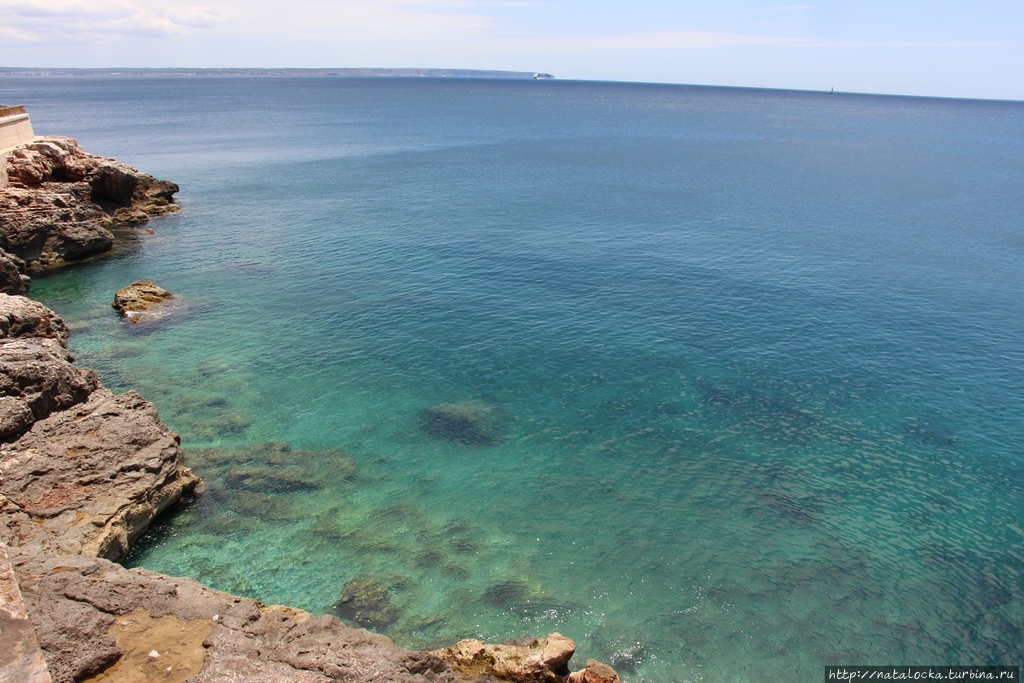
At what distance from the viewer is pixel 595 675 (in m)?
Result: 17.9

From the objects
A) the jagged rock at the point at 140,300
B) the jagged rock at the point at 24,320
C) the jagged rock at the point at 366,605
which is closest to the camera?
the jagged rock at the point at 366,605

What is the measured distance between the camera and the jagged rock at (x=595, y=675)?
17.8 metres

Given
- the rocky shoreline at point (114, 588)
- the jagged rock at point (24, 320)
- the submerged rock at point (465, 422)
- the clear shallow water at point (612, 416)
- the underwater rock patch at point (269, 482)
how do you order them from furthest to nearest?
the submerged rock at point (465, 422) < the jagged rock at point (24, 320) < the underwater rock patch at point (269, 482) < the clear shallow water at point (612, 416) < the rocky shoreline at point (114, 588)

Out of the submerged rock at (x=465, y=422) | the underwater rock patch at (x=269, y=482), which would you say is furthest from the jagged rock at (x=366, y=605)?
the submerged rock at (x=465, y=422)

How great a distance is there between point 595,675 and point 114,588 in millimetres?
13698

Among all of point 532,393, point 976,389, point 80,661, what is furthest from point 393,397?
point 976,389

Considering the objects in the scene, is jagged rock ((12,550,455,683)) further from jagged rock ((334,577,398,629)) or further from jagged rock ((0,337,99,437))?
jagged rock ((0,337,99,437))

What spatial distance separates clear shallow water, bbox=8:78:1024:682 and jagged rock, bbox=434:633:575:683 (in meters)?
2.91

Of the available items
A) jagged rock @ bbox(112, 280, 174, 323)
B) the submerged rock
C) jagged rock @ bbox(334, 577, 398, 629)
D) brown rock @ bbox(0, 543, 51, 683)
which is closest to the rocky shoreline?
brown rock @ bbox(0, 543, 51, 683)

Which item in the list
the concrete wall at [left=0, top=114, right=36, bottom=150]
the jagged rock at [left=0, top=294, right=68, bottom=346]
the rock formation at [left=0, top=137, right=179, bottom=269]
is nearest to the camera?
the jagged rock at [left=0, top=294, right=68, bottom=346]

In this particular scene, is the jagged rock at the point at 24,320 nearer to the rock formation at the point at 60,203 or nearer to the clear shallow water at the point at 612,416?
the clear shallow water at the point at 612,416

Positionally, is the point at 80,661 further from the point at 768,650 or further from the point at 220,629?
the point at 768,650

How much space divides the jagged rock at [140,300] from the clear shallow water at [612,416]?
1421mm

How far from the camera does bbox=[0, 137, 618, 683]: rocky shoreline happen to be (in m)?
16.0
